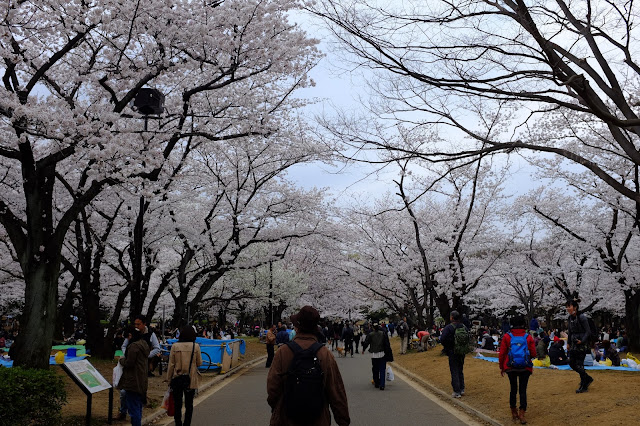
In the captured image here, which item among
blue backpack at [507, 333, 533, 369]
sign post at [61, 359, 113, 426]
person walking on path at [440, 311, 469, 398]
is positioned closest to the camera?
sign post at [61, 359, 113, 426]

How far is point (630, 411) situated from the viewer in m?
7.97

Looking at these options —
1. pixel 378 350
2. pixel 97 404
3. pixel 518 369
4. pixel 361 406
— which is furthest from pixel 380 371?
pixel 97 404

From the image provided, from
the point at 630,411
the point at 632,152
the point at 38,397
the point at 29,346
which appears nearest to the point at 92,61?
the point at 29,346

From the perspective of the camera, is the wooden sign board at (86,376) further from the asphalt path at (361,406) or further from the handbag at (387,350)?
the handbag at (387,350)

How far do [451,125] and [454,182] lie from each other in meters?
16.2

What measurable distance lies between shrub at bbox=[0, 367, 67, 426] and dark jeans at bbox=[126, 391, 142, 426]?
0.81 metres

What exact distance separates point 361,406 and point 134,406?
4628 mm

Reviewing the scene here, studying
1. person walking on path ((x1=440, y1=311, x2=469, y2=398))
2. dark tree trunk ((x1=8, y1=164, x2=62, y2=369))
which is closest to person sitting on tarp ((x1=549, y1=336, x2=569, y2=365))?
person walking on path ((x1=440, y1=311, x2=469, y2=398))

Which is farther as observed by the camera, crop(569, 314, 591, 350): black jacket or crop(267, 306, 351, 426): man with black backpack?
crop(569, 314, 591, 350): black jacket

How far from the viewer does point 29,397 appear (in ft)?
20.8

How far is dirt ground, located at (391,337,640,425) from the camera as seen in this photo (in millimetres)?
8141

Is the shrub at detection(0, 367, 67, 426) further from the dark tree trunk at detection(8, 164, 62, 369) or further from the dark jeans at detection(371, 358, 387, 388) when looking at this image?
the dark jeans at detection(371, 358, 387, 388)

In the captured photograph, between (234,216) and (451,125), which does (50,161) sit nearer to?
(451,125)

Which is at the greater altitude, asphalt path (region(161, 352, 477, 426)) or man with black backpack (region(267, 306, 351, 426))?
man with black backpack (region(267, 306, 351, 426))
